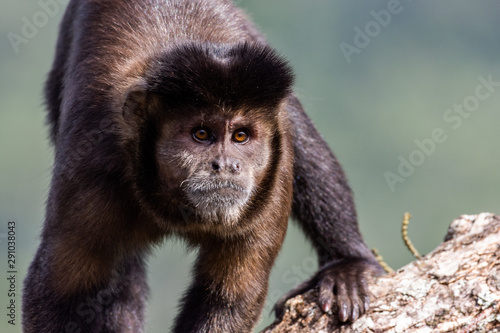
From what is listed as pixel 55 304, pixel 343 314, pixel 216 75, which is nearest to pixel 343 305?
pixel 343 314

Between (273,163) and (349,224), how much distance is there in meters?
1.87

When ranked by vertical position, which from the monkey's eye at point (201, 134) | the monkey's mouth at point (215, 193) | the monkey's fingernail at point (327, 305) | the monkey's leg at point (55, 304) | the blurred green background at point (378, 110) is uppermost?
the blurred green background at point (378, 110)

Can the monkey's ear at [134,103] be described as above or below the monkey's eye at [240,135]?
above

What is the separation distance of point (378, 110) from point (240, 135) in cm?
1391

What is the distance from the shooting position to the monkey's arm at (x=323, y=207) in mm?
6109

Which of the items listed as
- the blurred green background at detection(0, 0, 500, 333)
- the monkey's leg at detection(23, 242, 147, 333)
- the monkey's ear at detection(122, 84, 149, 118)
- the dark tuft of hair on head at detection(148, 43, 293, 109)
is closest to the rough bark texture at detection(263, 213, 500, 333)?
the monkey's leg at detection(23, 242, 147, 333)

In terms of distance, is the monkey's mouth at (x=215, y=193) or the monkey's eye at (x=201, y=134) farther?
the monkey's eye at (x=201, y=134)

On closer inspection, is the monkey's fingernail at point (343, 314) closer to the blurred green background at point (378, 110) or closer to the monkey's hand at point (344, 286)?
the monkey's hand at point (344, 286)

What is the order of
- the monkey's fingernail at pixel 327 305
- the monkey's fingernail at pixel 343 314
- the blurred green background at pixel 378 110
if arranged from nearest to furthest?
the monkey's fingernail at pixel 343 314 → the monkey's fingernail at pixel 327 305 → the blurred green background at pixel 378 110

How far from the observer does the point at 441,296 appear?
471 centimetres

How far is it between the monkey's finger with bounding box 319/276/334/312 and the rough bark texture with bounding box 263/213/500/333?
62mm

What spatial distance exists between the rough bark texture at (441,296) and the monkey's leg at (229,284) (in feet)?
0.94

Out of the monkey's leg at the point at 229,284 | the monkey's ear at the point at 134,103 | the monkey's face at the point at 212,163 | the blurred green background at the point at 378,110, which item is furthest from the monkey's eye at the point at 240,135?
the blurred green background at the point at 378,110

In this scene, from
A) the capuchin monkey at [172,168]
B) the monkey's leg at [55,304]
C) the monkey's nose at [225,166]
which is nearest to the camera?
the monkey's nose at [225,166]
